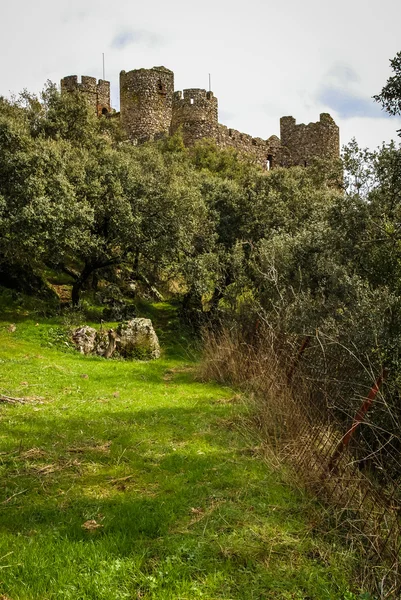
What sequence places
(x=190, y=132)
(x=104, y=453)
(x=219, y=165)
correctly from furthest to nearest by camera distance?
(x=190, y=132), (x=219, y=165), (x=104, y=453)

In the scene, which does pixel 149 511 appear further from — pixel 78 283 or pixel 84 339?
pixel 78 283

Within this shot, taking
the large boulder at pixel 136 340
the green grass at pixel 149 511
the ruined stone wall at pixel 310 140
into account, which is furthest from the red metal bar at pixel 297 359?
the ruined stone wall at pixel 310 140

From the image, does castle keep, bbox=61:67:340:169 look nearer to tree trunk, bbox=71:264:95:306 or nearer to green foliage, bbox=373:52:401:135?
tree trunk, bbox=71:264:95:306

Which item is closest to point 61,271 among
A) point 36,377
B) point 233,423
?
point 36,377

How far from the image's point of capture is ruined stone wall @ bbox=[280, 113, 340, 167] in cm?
3456

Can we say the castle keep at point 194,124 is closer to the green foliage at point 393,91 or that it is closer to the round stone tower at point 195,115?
the round stone tower at point 195,115

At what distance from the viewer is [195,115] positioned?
33656 mm

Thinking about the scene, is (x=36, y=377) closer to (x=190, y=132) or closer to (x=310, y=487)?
(x=310, y=487)

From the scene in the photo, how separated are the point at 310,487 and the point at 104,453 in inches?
117

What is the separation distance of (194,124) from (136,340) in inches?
815

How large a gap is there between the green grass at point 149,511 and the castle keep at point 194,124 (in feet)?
87.6

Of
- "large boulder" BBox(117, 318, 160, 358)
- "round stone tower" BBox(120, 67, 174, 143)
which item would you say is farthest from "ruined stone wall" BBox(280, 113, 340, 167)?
"large boulder" BBox(117, 318, 160, 358)

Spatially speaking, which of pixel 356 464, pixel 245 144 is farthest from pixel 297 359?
pixel 245 144

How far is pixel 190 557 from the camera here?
4781 mm
